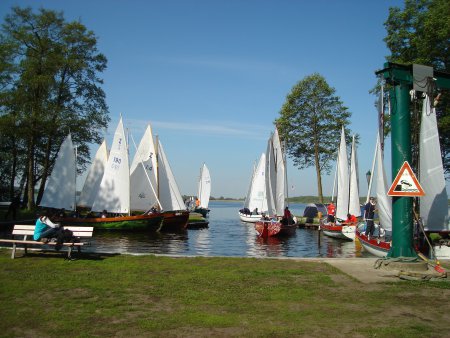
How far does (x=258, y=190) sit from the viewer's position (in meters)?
48.8

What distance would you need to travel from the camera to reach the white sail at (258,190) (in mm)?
47188

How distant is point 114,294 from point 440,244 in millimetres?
11515

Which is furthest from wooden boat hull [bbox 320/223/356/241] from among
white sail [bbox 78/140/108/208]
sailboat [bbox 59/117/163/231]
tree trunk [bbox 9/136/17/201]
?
tree trunk [bbox 9/136/17/201]

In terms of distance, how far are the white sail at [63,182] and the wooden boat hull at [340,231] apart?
21002 mm

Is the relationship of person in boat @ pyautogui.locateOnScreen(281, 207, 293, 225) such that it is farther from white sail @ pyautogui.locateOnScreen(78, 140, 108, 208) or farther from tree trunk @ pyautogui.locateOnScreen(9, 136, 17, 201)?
tree trunk @ pyautogui.locateOnScreen(9, 136, 17, 201)

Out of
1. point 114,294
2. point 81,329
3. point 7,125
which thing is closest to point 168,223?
point 7,125

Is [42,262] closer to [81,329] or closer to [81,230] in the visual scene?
[81,230]

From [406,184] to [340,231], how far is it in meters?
19.5

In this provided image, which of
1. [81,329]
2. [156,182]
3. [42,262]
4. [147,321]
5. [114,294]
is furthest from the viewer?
[156,182]

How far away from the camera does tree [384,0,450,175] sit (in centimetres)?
2642

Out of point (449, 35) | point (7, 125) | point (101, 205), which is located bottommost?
point (101, 205)

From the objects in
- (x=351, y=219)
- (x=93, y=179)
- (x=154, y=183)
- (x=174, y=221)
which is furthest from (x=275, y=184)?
(x=93, y=179)

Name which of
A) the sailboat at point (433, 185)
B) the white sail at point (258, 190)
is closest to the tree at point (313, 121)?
the white sail at point (258, 190)

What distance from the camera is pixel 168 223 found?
33812 mm
